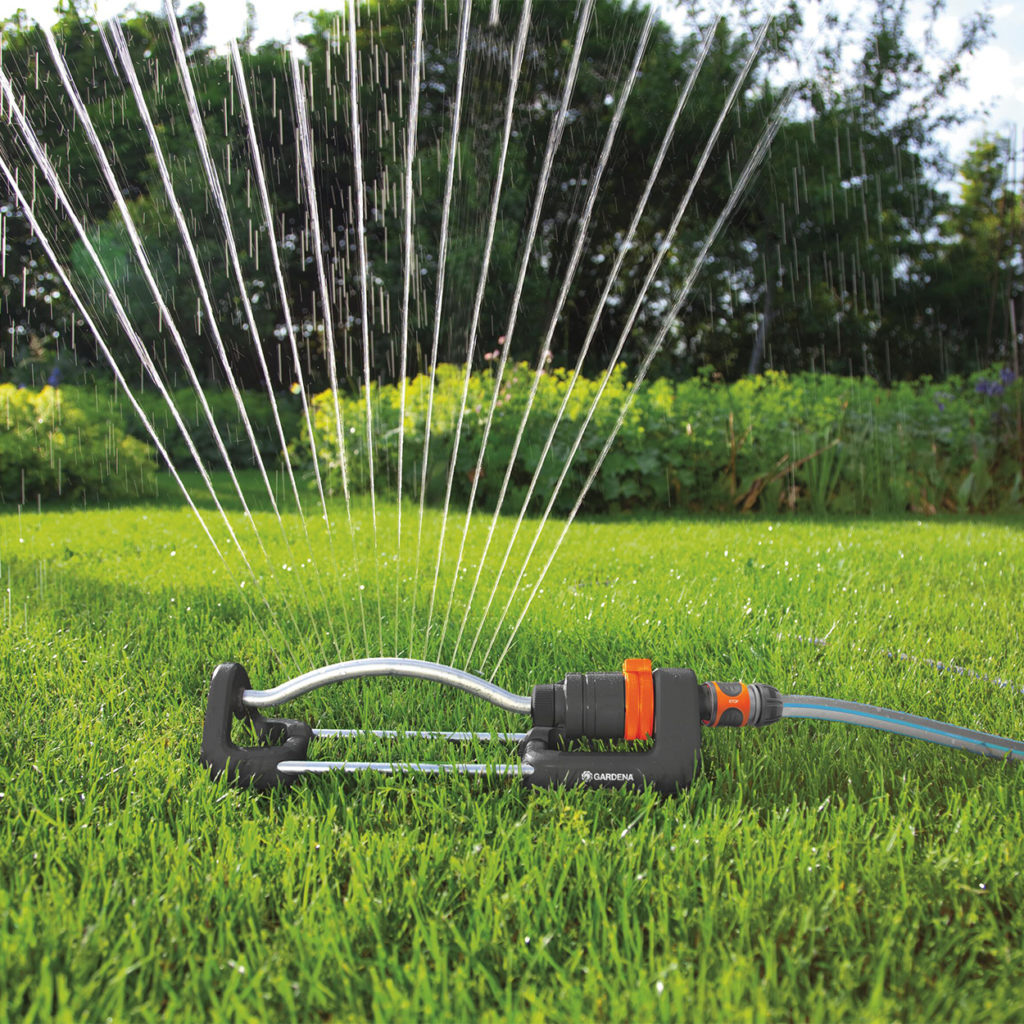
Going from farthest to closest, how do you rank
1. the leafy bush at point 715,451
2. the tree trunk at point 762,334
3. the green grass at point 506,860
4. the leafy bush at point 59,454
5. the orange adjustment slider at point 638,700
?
1. the tree trunk at point 762,334
2. the leafy bush at point 59,454
3. the leafy bush at point 715,451
4. the orange adjustment slider at point 638,700
5. the green grass at point 506,860

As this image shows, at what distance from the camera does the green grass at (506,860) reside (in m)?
0.92

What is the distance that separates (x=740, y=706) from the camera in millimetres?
1328

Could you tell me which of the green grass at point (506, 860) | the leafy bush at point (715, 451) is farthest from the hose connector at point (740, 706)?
the leafy bush at point (715, 451)

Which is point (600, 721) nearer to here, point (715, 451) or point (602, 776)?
point (602, 776)

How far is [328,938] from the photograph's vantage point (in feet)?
3.23

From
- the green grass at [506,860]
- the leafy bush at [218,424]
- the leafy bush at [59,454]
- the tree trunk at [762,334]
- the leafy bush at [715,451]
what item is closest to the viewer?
the green grass at [506,860]

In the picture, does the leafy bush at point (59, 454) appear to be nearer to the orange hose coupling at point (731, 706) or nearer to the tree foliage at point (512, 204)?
the tree foliage at point (512, 204)

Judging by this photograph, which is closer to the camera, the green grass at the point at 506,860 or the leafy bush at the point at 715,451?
the green grass at the point at 506,860

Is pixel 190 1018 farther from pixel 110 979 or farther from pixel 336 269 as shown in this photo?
pixel 336 269

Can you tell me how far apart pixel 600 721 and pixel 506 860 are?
26cm

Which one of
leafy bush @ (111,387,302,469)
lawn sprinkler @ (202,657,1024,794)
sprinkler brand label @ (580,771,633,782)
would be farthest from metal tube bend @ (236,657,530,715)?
leafy bush @ (111,387,302,469)

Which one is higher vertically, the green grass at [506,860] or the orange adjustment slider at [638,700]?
the orange adjustment slider at [638,700]

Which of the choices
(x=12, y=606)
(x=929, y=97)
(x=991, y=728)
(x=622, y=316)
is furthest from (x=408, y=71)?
(x=991, y=728)

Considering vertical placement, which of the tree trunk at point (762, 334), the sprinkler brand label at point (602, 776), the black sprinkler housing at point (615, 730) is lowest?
the sprinkler brand label at point (602, 776)
